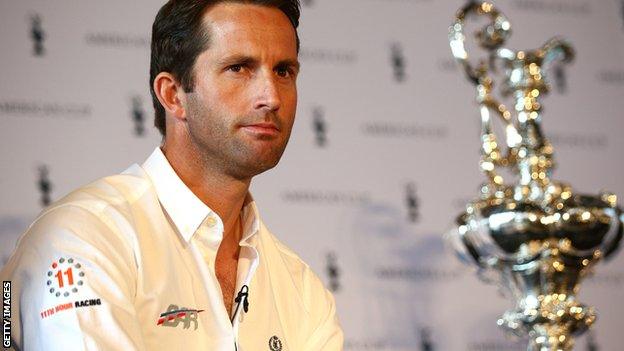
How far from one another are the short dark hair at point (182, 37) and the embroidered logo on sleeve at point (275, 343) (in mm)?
506

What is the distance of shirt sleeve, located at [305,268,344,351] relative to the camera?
2.44 metres

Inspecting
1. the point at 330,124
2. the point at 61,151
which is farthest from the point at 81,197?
the point at 330,124

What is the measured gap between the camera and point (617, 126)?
4.03m

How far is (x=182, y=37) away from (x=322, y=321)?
27.0 inches

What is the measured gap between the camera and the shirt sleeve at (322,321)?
8.00ft

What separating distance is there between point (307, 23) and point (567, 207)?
1116 mm

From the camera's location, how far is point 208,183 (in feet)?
7.59

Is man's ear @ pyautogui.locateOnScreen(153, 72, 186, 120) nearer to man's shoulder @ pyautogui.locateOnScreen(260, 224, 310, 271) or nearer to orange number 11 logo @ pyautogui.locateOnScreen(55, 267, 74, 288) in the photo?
man's shoulder @ pyautogui.locateOnScreen(260, 224, 310, 271)

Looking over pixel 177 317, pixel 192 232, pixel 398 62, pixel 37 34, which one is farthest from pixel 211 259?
pixel 398 62

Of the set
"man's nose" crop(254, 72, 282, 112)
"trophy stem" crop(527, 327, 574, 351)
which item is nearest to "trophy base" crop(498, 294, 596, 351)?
"trophy stem" crop(527, 327, 574, 351)

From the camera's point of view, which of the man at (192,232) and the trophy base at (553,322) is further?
the trophy base at (553,322)

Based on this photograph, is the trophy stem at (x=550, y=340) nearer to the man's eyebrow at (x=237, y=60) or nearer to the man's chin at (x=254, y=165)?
the man's chin at (x=254, y=165)

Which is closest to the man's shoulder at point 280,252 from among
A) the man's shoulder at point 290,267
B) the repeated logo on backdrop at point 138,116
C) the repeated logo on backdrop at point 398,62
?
the man's shoulder at point 290,267

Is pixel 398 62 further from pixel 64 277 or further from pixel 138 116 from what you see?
pixel 64 277
